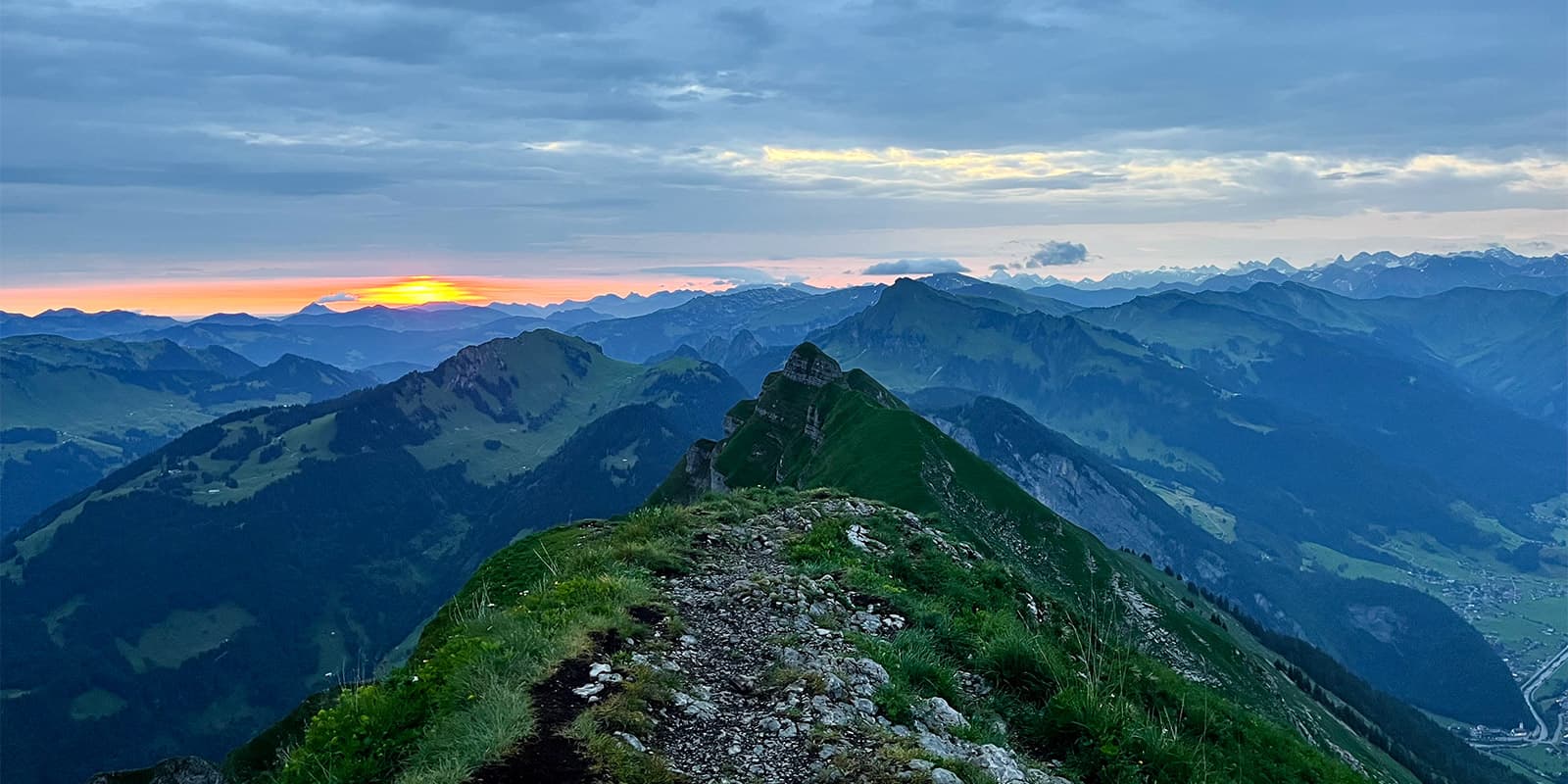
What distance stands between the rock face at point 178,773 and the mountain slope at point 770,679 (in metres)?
26.5

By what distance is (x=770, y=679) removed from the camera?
47.5 feet

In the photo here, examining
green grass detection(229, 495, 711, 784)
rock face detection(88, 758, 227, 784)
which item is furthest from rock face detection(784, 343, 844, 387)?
green grass detection(229, 495, 711, 784)

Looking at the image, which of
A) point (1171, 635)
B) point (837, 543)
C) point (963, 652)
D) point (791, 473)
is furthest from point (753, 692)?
point (791, 473)

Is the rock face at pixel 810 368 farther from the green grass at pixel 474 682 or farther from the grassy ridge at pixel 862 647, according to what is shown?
the green grass at pixel 474 682

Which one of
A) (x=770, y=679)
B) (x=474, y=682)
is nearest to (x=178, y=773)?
(x=474, y=682)

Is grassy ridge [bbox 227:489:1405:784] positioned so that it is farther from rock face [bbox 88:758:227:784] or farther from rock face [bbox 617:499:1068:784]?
rock face [bbox 88:758:227:784]

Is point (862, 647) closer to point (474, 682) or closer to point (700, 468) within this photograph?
point (474, 682)

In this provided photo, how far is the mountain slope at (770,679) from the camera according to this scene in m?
11.9

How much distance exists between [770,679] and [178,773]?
42.1 m

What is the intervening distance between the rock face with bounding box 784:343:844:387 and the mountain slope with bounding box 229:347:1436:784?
161 m

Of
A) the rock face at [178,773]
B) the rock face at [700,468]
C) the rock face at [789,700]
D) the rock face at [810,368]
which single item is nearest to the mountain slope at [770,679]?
the rock face at [789,700]

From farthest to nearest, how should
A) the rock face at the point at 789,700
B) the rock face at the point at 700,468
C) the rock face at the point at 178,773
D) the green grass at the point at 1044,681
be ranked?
the rock face at the point at 700,468, the rock face at the point at 178,773, the green grass at the point at 1044,681, the rock face at the point at 789,700

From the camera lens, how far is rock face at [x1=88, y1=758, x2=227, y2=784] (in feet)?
128

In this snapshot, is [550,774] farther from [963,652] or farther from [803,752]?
[963,652]
